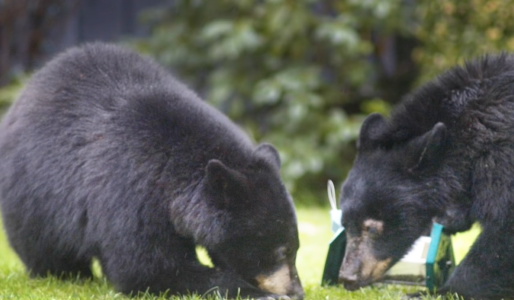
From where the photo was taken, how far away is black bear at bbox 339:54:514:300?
4.48 metres

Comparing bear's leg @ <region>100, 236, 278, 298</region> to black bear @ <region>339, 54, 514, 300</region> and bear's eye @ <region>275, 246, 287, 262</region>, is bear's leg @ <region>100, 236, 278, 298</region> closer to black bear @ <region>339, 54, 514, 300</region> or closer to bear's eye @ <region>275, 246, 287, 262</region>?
bear's eye @ <region>275, 246, 287, 262</region>

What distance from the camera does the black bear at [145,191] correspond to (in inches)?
174

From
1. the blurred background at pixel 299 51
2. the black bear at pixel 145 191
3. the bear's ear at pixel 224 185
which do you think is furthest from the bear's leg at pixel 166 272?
the blurred background at pixel 299 51

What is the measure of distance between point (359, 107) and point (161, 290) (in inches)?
293

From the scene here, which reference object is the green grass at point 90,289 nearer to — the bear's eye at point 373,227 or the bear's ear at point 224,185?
the bear's eye at point 373,227

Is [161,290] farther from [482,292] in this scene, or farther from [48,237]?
[482,292]

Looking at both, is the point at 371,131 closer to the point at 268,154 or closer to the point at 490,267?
the point at 268,154

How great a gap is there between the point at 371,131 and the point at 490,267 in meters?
1.26

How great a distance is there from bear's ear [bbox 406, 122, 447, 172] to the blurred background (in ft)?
16.0

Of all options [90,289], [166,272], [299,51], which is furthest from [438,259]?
[299,51]

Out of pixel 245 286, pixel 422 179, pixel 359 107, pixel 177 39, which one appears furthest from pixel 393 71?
pixel 245 286

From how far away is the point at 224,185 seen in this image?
437 cm

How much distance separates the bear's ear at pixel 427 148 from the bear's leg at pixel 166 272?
1.34m

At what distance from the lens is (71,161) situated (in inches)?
188
